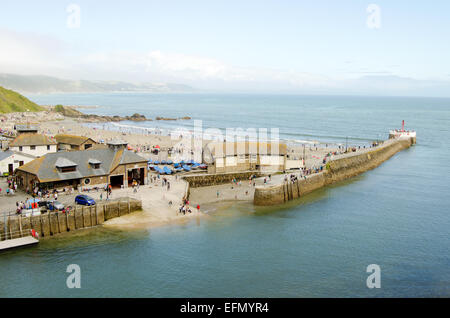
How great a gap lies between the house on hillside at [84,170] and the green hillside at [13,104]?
135494mm

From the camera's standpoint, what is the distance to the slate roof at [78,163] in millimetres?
41469

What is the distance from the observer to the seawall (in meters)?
Answer: 47.8

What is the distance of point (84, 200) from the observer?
124ft

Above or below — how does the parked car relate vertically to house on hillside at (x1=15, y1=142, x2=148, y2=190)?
below

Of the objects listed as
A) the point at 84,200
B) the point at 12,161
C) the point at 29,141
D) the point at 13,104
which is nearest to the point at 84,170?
the point at 84,200

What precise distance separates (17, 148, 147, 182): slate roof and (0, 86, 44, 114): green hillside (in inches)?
5331

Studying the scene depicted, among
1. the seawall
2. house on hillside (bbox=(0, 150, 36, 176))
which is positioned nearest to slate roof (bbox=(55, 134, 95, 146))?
house on hillside (bbox=(0, 150, 36, 176))

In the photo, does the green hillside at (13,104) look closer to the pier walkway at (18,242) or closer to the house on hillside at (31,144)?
the house on hillside at (31,144)

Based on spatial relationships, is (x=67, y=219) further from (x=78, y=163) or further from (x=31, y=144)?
(x=31, y=144)

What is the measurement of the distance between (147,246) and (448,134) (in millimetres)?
126128

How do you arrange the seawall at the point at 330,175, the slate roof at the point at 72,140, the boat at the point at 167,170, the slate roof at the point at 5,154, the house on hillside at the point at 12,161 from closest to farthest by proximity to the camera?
the seawall at the point at 330,175
the house on hillside at the point at 12,161
the slate roof at the point at 5,154
the boat at the point at 167,170
the slate roof at the point at 72,140

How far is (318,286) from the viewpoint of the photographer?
2762cm

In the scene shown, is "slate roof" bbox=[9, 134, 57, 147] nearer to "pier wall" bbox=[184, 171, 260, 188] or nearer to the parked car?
the parked car

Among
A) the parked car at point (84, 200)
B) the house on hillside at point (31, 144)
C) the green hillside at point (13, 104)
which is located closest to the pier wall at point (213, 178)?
the parked car at point (84, 200)
